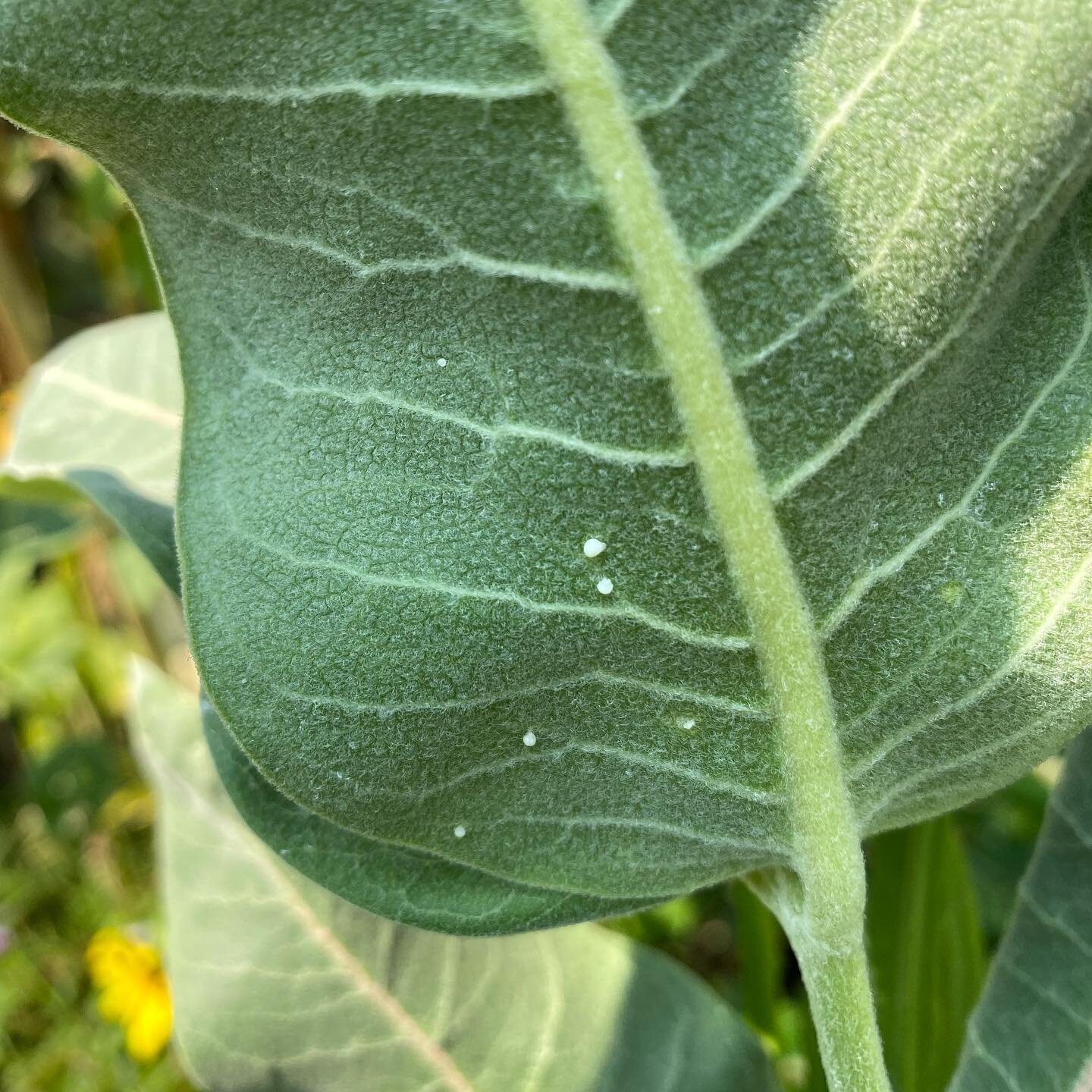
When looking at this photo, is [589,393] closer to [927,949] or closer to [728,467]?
[728,467]

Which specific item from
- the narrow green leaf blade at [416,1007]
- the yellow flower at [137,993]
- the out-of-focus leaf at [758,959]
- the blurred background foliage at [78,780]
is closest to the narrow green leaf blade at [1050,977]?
the narrow green leaf blade at [416,1007]

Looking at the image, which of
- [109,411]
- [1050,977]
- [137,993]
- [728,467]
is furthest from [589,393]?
[137,993]

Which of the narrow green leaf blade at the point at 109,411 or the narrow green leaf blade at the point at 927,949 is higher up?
the narrow green leaf blade at the point at 109,411

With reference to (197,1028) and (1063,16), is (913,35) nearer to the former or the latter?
(1063,16)

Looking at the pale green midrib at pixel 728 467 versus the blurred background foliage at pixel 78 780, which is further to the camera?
the blurred background foliage at pixel 78 780

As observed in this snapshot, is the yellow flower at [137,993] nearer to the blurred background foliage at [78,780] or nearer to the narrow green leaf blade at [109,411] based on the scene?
the blurred background foliage at [78,780]

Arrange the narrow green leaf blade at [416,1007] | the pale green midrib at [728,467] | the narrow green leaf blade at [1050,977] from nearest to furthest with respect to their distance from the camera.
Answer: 1. the pale green midrib at [728,467]
2. the narrow green leaf blade at [1050,977]
3. the narrow green leaf blade at [416,1007]

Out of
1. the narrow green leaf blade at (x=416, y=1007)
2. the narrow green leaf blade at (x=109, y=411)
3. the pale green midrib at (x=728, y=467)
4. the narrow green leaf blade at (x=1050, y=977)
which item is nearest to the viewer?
the pale green midrib at (x=728, y=467)
